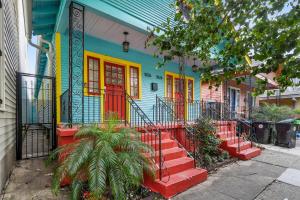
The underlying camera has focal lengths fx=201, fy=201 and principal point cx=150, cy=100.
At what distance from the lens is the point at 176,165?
14.7 ft

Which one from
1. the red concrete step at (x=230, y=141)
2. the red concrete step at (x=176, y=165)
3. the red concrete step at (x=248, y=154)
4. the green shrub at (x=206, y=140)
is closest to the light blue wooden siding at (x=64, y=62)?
the red concrete step at (x=176, y=165)

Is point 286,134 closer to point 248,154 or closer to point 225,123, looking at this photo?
point 225,123

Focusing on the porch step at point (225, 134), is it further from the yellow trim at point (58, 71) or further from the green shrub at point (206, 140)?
the yellow trim at point (58, 71)

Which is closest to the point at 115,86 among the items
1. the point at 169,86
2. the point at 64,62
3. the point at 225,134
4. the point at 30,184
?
the point at 64,62

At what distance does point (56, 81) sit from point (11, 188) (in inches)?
113

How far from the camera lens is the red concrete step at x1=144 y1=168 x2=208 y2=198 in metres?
3.80

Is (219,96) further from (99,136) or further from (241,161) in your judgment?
(99,136)

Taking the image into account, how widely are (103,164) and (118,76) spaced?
4.16 metres

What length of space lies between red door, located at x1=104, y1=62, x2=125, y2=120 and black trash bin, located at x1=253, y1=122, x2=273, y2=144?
662cm

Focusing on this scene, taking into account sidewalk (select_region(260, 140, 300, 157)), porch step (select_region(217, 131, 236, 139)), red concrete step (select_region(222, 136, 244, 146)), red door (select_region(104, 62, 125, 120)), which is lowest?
sidewalk (select_region(260, 140, 300, 157))

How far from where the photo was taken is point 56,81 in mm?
5566

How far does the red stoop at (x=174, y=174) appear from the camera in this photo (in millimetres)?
3861

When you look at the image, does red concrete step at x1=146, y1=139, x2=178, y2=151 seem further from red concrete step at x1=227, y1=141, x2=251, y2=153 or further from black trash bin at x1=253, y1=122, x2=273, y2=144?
black trash bin at x1=253, y1=122, x2=273, y2=144

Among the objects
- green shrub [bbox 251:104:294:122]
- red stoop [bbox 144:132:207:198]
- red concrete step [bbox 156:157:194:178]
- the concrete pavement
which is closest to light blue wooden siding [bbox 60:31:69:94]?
the concrete pavement
